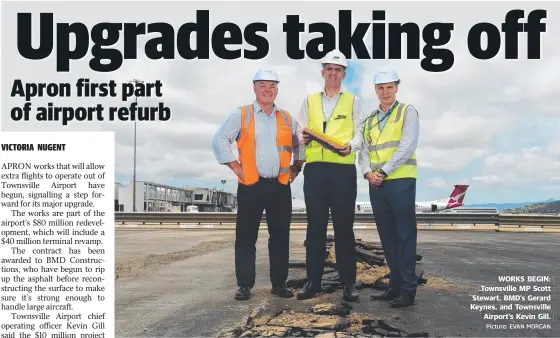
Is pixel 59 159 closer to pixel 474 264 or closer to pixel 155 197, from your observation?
pixel 474 264

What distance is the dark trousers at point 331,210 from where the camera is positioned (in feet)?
16.7

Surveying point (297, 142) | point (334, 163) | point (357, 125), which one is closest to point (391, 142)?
point (357, 125)

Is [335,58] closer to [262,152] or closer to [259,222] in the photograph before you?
[262,152]

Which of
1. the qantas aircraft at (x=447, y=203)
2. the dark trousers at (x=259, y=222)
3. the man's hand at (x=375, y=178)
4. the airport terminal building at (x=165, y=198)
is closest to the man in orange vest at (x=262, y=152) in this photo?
the dark trousers at (x=259, y=222)

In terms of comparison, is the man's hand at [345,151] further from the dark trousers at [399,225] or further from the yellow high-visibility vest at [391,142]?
the dark trousers at [399,225]

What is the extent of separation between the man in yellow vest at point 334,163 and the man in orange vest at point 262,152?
19cm

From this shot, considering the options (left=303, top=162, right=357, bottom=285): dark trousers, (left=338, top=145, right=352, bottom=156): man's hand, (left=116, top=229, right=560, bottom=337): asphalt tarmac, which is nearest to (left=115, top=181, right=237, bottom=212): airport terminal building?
(left=116, top=229, right=560, bottom=337): asphalt tarmac

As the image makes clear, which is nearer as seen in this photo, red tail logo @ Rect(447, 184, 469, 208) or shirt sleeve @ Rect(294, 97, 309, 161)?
shirt sleeve @ Rect(294, 97, 309, 161)

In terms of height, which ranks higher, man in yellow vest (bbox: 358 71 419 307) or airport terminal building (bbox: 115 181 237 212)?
man in yellow vest (bbox: 358 71 419 307)

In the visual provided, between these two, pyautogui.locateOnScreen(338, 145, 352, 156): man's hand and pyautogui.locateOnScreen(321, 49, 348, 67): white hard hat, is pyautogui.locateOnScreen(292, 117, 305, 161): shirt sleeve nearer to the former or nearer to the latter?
pyautogui.locateOnScreen(338, 145, 352, 156): man's hand

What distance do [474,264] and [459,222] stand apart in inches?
772

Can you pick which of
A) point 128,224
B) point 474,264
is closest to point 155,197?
point 128,224

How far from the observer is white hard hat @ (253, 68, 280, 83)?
499 centimetres

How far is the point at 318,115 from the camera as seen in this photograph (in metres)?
5.07
